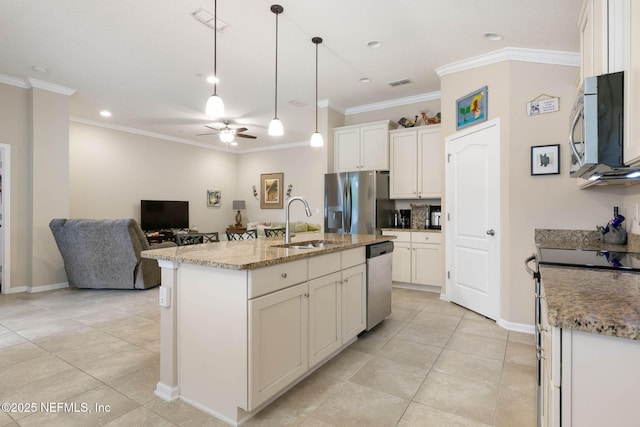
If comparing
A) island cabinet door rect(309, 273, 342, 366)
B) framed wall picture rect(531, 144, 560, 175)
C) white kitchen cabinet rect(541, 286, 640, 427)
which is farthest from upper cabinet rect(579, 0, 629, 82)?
island cabinet door rect(309, 273, 342, 366)


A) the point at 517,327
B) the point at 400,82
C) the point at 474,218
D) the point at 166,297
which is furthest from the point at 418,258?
the point at 166,297

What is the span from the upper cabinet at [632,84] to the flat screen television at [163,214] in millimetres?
7543

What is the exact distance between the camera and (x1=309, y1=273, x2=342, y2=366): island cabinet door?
85.1 inches

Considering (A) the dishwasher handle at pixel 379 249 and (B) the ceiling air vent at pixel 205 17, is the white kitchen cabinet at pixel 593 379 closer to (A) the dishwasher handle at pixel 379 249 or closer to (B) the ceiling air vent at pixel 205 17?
(A) the dishwasher handle at pixel 379 249

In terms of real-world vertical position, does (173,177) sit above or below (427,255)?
above

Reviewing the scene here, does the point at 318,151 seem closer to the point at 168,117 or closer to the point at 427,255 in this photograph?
the point at 168,117

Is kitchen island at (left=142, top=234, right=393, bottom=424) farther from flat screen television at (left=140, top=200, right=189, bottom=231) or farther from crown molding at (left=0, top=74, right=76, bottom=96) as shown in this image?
flat screen television at (left=140, top=200, right=189, bottom=231)

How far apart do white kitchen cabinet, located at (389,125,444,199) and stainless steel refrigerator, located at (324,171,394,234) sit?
0.66ft

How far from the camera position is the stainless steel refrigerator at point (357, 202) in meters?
4.74

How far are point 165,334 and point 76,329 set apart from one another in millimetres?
1799

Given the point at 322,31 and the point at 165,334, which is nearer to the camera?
the point at 165,334

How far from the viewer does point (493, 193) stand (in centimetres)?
337

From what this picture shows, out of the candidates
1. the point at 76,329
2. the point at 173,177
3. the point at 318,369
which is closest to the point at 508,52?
the point at 318,369

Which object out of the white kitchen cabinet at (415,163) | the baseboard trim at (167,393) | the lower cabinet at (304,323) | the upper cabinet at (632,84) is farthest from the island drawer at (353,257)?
the white kitchen cabinet at (415,163)
